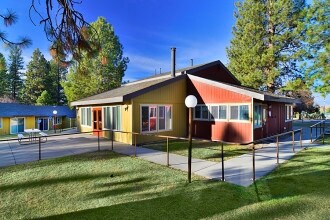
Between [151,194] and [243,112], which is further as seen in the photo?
[243,112]

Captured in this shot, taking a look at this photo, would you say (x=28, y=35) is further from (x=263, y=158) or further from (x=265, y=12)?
(x=265, y=12)

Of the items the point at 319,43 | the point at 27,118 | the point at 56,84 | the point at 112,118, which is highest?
the point at 56,84

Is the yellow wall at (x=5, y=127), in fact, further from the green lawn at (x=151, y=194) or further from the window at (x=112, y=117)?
the green lawn at (x=151, y=194)

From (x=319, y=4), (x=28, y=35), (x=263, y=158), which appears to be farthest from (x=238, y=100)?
(x=319, y=4)

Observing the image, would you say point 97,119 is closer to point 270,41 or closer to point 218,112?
point 218,112

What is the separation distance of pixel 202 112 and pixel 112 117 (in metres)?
5.33

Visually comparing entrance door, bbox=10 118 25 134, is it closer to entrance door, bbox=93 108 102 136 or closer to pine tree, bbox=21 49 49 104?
entrance door, bbox=93 108 102 136

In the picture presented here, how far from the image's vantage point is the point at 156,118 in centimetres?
1233

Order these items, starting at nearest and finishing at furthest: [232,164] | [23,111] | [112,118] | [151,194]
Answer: [151,194]
[232,164]
[112,118]
[23,111]

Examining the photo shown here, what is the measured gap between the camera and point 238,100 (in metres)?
11.4

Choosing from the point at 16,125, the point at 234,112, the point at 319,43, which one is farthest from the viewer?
the point at 16,125

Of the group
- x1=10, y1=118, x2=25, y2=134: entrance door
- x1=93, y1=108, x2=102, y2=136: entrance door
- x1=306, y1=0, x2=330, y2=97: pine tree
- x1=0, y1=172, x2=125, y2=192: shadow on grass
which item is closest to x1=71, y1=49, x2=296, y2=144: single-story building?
x1=93, y1=108, x2=102, y2=136: entrance door

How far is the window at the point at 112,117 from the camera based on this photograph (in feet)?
40.2

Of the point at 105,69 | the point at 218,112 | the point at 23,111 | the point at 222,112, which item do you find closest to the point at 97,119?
the point at 218,112
